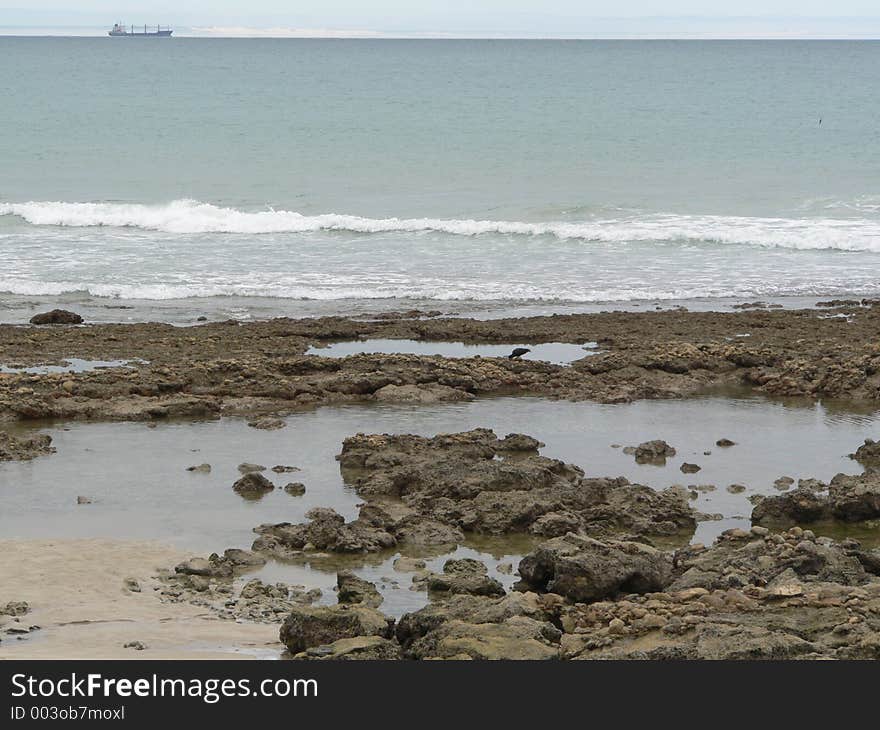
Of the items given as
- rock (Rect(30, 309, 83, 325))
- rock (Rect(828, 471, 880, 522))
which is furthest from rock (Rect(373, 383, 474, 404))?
rock (Rect(30, 309, 83, 325))

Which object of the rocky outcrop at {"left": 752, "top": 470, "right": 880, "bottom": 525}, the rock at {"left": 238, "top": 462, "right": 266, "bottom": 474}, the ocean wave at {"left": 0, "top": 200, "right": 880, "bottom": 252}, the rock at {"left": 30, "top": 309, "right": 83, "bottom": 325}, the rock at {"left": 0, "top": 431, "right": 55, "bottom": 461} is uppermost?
the ocean wave at {"left": 0, "top": 200, "right": 880, "bottom": 252}

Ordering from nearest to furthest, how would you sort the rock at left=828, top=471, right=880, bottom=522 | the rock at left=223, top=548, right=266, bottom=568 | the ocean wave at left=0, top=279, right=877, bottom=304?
the rock at left=223, top=548, right=266, bottom=568, the rock at left=828, top=471, right=880, bottom=522, the ocean wave at left=0, top=279, right=877, bottom=304

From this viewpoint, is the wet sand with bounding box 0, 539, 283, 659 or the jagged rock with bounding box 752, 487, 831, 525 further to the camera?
the jagged rock with bounding box 752, 487, 831, 525

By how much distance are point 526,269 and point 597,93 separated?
57.8 meters

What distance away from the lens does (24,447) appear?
A: 13930 millimetres

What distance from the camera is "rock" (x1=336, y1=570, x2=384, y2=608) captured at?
946 cm

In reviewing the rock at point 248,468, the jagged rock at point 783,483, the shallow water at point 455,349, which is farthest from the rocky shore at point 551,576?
the shallow water at point 455,349

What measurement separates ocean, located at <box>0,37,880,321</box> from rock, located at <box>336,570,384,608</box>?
13.8 metres

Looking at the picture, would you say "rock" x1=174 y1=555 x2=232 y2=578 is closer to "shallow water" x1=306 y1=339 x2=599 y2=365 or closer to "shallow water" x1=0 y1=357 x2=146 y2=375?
"shallow water" x1=0 y1=357 x2=146 y2=375

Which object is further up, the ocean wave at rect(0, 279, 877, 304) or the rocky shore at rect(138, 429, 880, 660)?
the ocean wave at rect(0, 279, 877, 304)

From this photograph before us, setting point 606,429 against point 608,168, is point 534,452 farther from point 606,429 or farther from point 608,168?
point 608,168

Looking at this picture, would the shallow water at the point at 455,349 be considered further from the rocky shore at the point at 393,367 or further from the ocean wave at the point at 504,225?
the ocean wave at the point at 504,225

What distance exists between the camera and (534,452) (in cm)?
1391

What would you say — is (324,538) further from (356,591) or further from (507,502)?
(507,502)
